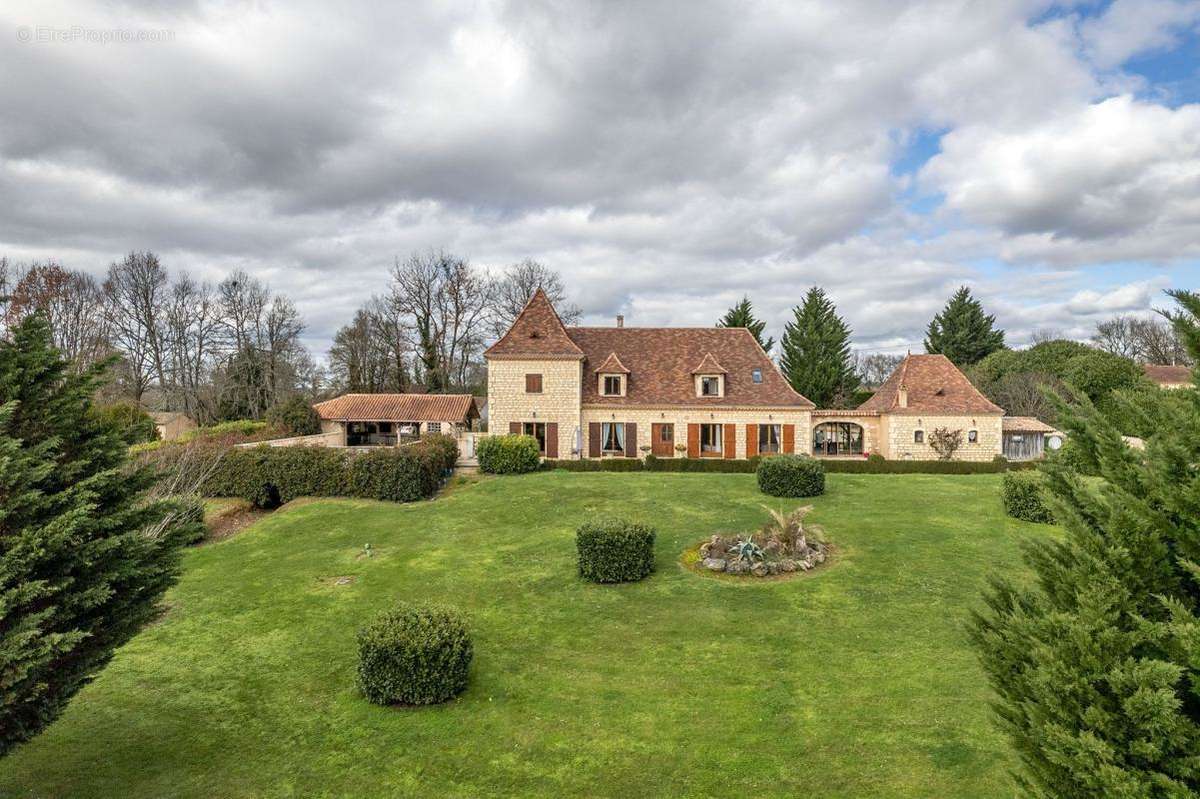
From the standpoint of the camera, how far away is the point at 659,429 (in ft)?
94.2

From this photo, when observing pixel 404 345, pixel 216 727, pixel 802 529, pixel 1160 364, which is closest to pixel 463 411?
pixel 404 345

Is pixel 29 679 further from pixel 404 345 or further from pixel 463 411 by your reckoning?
pixel 404 345

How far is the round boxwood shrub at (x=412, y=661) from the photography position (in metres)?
8.10

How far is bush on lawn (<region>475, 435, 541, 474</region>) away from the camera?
24.4 metres

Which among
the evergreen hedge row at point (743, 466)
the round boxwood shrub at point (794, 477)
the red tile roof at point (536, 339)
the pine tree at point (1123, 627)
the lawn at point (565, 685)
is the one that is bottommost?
the lawn at point (565, 685)

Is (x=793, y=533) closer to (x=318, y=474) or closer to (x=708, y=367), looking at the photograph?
(x=318, y=474)

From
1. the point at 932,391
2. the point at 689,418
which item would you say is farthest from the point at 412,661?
the point at 932,391

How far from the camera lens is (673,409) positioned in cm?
2861

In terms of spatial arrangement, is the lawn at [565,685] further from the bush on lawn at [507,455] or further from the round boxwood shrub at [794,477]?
the bush on lawn at [507,455]

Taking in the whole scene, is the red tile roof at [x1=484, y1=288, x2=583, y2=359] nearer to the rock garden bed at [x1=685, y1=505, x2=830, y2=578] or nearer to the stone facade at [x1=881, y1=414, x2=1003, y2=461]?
the rock garden bed at [x1=685, y1=505, x2=830, y2=578]

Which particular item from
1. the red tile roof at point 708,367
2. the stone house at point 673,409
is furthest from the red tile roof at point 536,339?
the red tile roof at point 708,367

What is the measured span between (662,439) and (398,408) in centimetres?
1521

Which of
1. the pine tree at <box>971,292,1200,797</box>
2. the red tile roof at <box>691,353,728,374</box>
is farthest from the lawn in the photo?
the red tile roof at <box>691,353,728,374</box>

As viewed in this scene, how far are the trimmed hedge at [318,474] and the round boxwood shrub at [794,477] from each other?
11.8 metres
